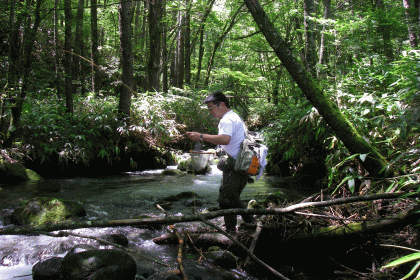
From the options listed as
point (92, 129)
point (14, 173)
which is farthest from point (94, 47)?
point (14, 173)

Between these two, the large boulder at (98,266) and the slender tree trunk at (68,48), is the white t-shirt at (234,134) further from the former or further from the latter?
the slender tree trunk at (68,48)

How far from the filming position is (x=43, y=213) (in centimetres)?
481

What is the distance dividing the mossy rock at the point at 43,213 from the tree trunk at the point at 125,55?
5201 mm

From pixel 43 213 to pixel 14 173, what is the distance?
12.1 feet

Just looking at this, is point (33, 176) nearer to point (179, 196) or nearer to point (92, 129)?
point (92, 129)

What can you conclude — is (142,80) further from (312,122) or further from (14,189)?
(312,122)

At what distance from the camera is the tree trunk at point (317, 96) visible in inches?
155

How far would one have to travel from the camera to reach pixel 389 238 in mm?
3275

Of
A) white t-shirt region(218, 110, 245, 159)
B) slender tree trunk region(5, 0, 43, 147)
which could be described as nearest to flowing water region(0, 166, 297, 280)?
white t-shirt region(218, 110, 245, 159)

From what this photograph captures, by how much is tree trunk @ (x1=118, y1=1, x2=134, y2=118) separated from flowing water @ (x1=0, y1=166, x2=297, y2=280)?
96.7 inches

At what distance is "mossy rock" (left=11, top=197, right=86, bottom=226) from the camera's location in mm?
4719

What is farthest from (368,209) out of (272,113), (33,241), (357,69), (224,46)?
(224,46)

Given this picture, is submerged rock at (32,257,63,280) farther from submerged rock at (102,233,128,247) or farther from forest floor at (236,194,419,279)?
forest floor at (236,194,419,279)

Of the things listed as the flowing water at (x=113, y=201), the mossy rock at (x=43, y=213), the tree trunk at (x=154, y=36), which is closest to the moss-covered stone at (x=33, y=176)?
the flowing water at (x=113, y=201)
